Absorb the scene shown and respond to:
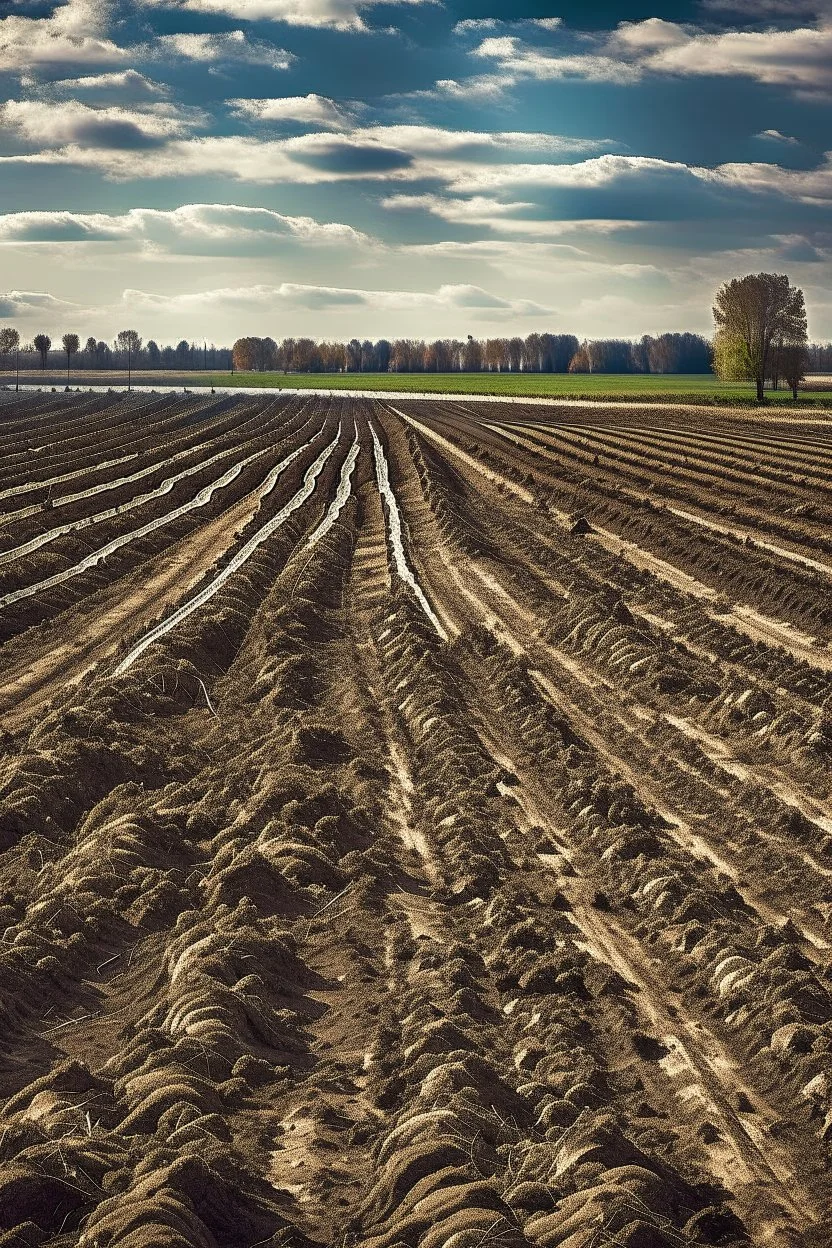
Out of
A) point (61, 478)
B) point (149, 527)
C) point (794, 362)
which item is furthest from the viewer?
point (794, 362)

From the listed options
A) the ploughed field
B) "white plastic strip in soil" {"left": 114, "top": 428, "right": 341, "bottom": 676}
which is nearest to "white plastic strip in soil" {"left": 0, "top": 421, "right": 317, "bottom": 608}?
the ploughed field

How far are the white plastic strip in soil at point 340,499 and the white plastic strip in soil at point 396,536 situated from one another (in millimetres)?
974

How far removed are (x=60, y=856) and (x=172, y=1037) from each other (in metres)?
4.71

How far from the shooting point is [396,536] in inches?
1444

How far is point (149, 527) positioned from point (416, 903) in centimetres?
2659

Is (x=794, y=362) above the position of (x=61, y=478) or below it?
above

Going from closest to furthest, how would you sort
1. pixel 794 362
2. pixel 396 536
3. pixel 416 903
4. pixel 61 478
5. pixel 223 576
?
pixel 416 903 < pixel 223 576 < pixel 396 536 < pixel 61 478 < pixel 794 362

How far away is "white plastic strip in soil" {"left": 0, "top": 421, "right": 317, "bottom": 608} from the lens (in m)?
28.9

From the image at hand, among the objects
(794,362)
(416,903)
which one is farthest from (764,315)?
(416,903)

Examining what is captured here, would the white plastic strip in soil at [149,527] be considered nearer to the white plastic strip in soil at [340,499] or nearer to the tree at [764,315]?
the white plastic strip in soil at [340,499]

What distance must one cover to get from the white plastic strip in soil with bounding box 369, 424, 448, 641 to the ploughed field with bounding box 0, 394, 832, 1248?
0.76ft

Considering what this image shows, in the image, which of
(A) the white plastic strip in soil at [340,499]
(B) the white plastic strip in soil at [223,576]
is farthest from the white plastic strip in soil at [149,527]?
(A) the white plastic strip in soil at [340,499]

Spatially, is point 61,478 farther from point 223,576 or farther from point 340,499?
point 223,576

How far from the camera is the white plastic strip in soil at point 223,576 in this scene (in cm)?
2366
